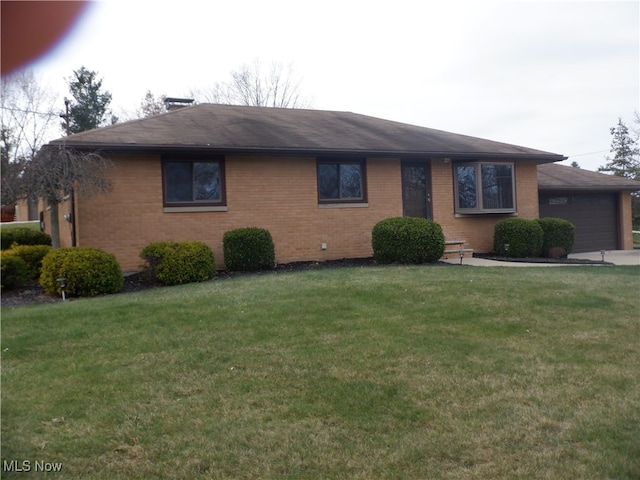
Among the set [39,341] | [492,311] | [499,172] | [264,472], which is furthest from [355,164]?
[264,472]

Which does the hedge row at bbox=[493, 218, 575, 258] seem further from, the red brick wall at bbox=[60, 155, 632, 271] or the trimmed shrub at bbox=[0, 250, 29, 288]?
the trimmed shrub at bbox=[0, 250, 29, 288]

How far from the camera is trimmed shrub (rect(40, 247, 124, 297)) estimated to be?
1026 cm

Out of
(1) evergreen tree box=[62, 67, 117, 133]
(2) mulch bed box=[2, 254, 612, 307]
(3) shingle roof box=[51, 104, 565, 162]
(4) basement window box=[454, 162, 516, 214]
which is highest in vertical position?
(1) evergreen tree box=[62, 67, 117, 133]

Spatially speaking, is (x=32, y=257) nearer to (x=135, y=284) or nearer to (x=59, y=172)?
(x=59, y=172)

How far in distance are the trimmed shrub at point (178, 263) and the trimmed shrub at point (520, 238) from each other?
346 inches

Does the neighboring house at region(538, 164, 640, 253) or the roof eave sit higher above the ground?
the roof eave

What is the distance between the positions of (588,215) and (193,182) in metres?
15.2

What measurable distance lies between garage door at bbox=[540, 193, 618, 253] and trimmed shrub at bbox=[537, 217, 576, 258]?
10.8ft

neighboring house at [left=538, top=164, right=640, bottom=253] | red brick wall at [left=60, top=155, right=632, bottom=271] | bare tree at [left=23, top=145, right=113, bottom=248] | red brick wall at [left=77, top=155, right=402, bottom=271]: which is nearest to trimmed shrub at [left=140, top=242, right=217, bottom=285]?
red brick wall at [left=60, top=155, right=632, bottom=271]

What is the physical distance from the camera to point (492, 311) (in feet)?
26.2

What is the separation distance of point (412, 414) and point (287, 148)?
10.2 meters

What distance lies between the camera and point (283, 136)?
1533 cm

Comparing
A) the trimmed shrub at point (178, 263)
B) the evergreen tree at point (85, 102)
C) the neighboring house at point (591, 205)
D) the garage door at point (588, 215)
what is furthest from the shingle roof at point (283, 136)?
the evergreen tree at point (85, 102)

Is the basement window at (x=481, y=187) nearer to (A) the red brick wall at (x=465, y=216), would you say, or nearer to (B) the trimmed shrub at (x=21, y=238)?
(A) the red brick wall at (x=465, y=216)
